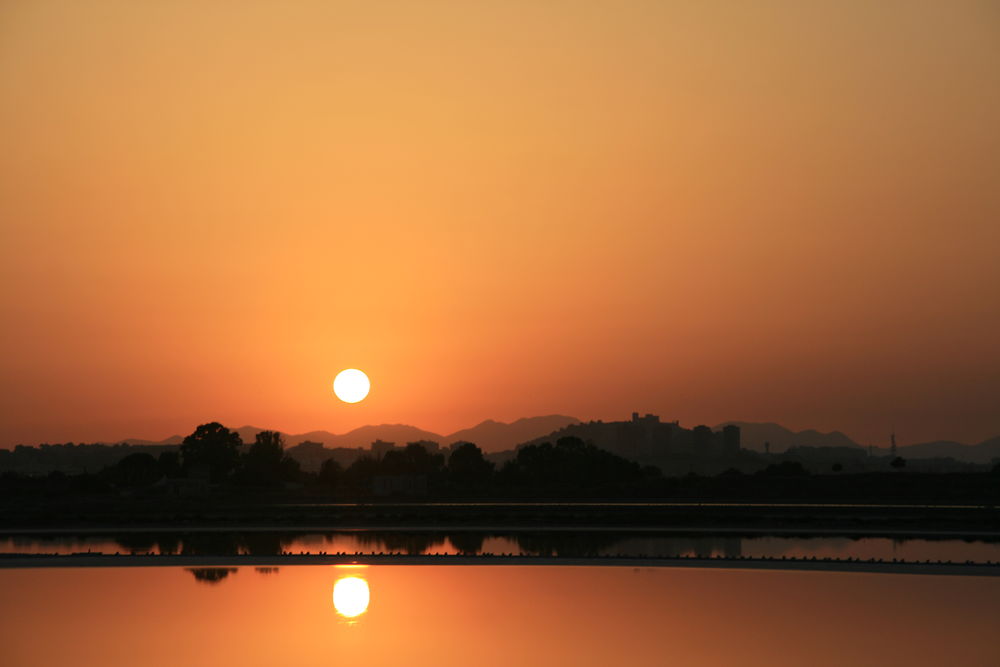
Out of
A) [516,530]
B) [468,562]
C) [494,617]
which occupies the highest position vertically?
[516,530]

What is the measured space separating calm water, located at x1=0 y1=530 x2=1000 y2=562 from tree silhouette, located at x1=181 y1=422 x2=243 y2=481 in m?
92.8

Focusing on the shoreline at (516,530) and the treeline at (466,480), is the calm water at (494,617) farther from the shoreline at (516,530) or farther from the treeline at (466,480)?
the treeline at (466,480)

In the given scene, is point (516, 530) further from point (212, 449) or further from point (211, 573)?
point (212, 449)

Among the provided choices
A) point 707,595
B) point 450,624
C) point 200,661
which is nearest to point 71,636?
point 200,661

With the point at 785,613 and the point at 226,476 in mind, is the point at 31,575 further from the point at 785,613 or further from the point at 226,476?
the point at 226,476

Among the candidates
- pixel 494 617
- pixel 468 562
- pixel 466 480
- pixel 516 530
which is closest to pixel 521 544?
pixel 468 562

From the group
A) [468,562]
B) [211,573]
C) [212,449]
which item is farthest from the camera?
[212,449]

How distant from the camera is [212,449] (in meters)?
150

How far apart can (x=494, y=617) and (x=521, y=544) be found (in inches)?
802

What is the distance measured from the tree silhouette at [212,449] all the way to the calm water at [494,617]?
109827 millimetres

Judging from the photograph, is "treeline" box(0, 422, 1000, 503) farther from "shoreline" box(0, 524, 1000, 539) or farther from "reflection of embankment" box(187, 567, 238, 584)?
"reflection of embankment" box(187, 567, 238, 584)

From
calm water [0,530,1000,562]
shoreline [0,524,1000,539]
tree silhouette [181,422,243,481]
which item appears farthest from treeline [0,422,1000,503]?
calm water [0,530,1000,562]

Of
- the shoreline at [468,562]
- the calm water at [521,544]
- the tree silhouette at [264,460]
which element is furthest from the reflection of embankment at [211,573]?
the tree silhouette at [264,460]

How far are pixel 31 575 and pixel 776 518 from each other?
136 feet
